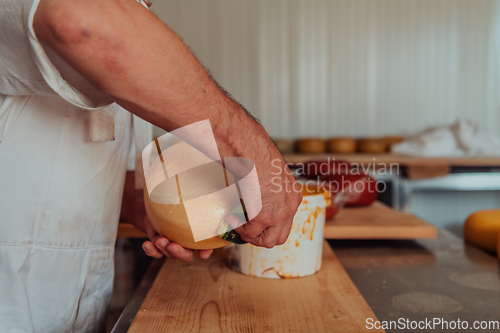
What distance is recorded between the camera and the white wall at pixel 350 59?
3.54m

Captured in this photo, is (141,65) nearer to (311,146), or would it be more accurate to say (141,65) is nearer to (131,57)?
(131,57)

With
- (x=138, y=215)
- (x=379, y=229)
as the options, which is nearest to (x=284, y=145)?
(x=379, y=229)

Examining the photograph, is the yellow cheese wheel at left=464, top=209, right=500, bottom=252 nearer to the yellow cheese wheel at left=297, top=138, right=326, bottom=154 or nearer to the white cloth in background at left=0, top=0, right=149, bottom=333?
the white cloth in background at left=0, top=0, right=149, bottom=333

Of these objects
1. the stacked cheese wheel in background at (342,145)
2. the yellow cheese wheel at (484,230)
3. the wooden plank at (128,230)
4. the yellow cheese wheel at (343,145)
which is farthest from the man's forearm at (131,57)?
the yellow cheese wheel at (343,145)

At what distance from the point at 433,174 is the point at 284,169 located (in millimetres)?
2571

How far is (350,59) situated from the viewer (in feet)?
11.7

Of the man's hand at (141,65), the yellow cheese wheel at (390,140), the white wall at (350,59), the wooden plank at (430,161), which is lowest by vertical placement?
the wooden plank at (430,161)

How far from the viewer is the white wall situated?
3.54 meters

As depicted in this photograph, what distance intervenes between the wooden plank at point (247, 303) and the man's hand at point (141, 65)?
0.28 m

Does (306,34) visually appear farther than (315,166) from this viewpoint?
Yes

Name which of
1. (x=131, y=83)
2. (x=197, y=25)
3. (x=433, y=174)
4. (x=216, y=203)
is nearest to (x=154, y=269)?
(x=216, y=203)

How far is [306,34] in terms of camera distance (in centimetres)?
354

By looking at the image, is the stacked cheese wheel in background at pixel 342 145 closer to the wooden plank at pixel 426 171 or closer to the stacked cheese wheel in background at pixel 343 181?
the wooden plank at pixel 426 171

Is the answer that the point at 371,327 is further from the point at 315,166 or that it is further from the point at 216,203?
the point at 315,166
